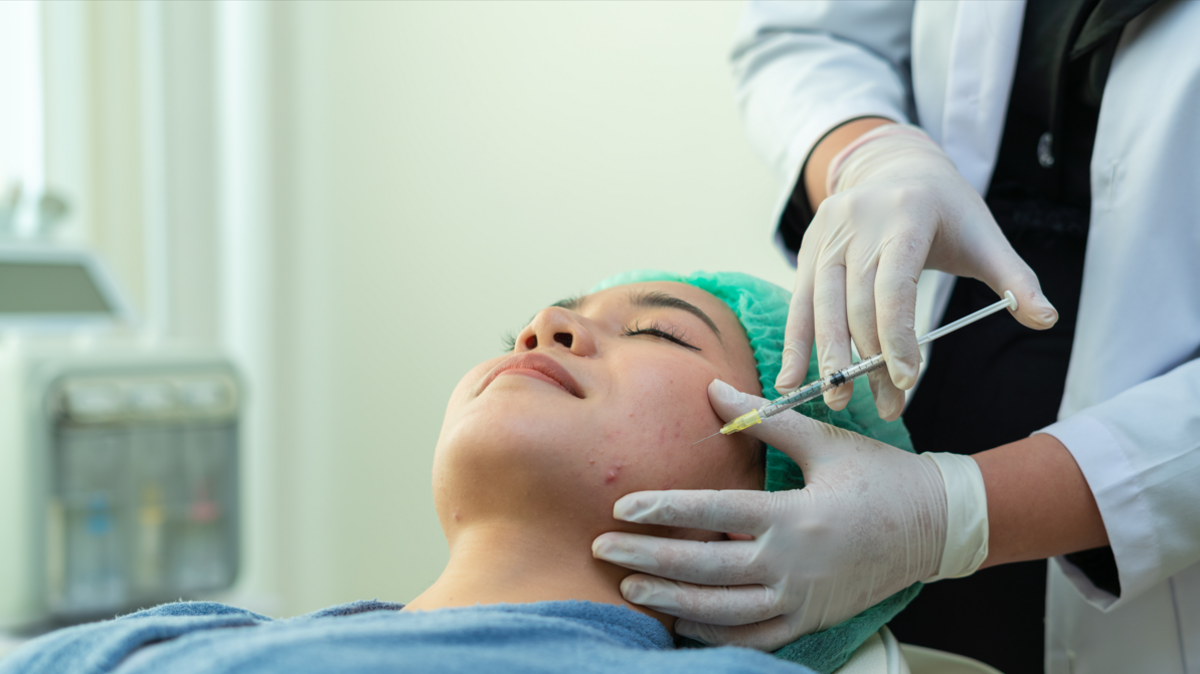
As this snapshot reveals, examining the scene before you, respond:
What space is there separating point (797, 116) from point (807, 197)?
0.13m

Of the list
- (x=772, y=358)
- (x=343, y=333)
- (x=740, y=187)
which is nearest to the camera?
(x=772, y=358)

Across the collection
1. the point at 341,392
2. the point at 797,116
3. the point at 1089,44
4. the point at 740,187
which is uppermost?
the point at 1089,44

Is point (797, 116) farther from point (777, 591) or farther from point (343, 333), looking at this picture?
point (343, 333)

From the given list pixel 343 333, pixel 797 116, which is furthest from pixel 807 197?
pixel 343 333

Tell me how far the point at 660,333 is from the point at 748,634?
36 centimetres

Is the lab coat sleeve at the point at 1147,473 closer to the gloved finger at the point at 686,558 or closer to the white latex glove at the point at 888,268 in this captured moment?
the white latex glove at the point at 888,268

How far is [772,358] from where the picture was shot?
40.9 inches

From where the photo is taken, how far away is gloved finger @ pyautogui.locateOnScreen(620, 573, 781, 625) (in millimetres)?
866

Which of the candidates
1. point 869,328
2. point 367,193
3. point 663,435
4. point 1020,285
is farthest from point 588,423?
point 367,193

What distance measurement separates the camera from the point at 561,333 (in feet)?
3.26

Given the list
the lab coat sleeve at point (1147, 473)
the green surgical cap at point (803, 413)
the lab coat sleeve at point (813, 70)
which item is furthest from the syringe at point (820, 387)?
the lab coat sleeve at point (813, 70)

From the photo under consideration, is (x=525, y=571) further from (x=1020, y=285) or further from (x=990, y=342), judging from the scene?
(x=990, y=342)

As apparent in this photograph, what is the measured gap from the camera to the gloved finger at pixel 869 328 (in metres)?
0.95

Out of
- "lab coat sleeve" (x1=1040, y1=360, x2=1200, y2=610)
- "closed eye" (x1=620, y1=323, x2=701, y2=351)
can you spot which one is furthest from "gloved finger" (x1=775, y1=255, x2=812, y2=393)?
"lab coat sleeve" (x1=1040, y1=360, x2=1200, y2=610)
